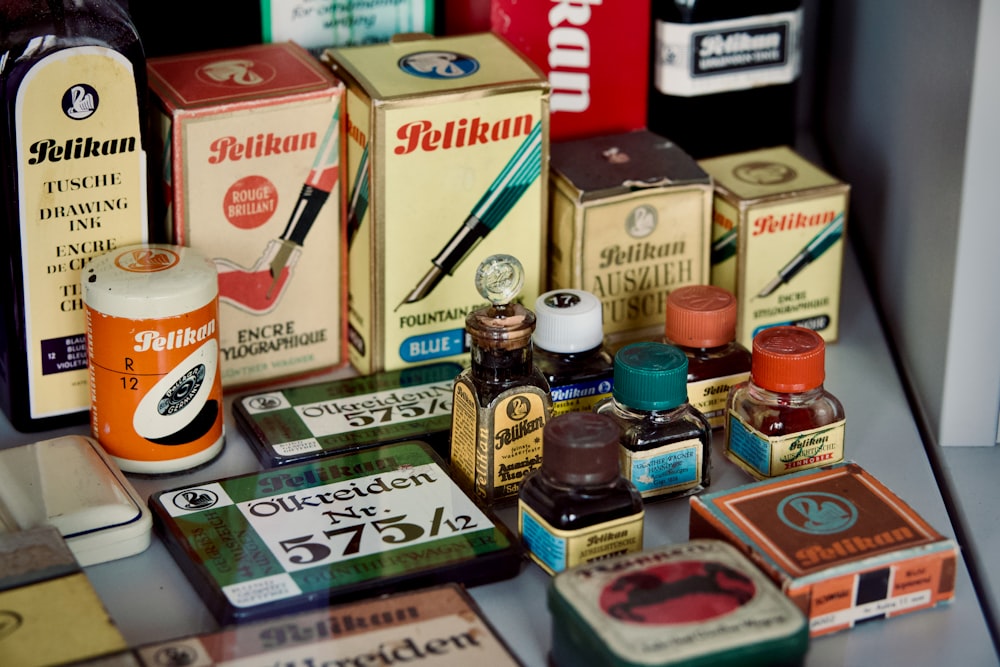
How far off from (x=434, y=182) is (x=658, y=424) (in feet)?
0.87

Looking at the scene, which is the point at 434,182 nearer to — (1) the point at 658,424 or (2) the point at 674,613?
(1) the point at 658,424

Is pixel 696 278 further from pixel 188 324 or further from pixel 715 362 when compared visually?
pixel 188 324

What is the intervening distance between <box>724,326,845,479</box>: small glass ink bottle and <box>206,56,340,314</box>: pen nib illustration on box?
36 centimetres

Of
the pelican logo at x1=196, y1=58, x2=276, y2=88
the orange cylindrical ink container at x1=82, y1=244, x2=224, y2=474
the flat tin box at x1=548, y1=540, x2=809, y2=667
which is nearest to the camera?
the flat tin box at x1=548, y1=540, x2=809, y2=667

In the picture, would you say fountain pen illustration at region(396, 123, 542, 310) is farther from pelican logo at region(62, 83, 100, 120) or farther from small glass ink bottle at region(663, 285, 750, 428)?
pelican logo at region(62, 83, 100, 120)

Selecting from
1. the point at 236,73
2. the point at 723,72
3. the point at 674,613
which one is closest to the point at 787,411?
the point at 674,613

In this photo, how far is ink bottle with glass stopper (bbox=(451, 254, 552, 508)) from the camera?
0.98 metres

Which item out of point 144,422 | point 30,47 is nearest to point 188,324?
point 144,422

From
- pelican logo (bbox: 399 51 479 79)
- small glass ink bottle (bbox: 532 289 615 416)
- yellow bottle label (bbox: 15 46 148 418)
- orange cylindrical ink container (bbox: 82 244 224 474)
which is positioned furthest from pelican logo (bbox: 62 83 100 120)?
small glass ink bottle (bbox: 532 289 615 416)

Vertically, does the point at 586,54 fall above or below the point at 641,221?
above

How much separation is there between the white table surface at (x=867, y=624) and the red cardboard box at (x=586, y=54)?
0.29 metres

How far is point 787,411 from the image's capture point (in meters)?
1.03

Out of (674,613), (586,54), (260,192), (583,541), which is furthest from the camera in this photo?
(586,54)

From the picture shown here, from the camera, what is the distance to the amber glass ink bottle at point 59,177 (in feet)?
3.30
